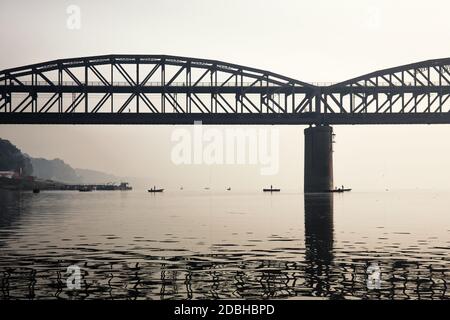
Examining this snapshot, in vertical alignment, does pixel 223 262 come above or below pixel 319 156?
below

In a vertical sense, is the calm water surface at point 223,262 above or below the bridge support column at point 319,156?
below

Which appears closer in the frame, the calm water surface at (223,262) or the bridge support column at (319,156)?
the calm water surface at (223,262)

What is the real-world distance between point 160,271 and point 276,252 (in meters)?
11.7

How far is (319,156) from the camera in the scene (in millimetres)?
169125

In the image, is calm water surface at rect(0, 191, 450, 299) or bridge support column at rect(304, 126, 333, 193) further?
bridge support column at rect(304, 126, 333, 193)

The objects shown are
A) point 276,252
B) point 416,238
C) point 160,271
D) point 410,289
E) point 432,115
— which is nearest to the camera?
point 410,289

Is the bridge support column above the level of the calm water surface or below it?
above

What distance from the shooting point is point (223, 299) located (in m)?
26.6

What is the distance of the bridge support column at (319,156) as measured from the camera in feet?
554

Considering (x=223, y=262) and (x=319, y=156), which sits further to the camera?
(x=319, y=156)

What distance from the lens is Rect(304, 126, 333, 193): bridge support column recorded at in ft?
554
